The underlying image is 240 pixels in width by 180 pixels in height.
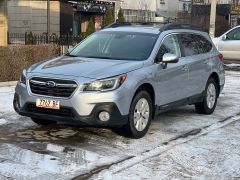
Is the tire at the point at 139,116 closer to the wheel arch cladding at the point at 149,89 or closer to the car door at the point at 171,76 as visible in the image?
the wheel arch cladding at the point at 149,89

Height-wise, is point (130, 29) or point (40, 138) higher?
point (130, 29)

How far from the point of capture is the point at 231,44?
1792 cm

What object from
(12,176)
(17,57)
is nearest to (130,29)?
(12,176)

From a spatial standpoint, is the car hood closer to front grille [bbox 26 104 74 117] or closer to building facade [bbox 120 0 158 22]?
front grille [bbox 26 104 74 117]

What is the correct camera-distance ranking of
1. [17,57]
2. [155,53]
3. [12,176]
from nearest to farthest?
[12,176] < [155,53] < [17,57]

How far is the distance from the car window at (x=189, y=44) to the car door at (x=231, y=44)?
9.36 metres

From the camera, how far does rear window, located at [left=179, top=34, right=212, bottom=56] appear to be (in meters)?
8.42

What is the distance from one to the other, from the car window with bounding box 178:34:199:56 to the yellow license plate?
275cm

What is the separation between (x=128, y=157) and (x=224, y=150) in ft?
4.57

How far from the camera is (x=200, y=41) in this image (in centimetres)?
910

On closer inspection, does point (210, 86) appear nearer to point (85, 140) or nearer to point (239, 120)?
point (239, 120)

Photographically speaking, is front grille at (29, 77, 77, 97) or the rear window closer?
front grille at (29, 77, 77, 97)

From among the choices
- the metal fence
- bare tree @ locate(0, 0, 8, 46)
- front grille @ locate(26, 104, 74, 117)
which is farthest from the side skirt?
bare tree @ locate(0, 0, 8, 46)

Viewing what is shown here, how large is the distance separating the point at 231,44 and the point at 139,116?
1171 cm
